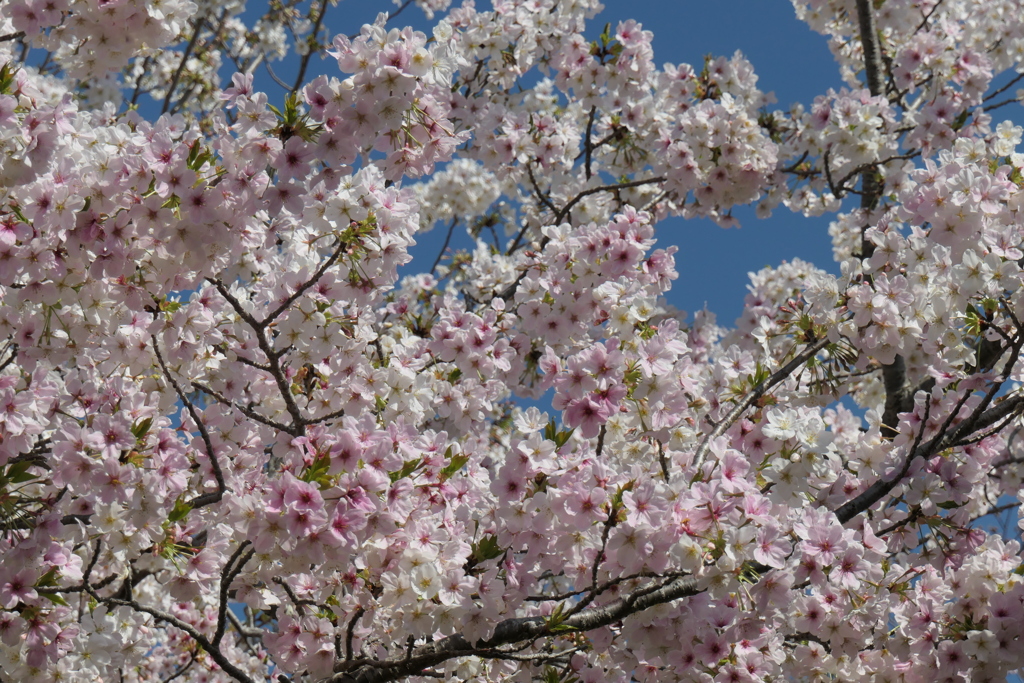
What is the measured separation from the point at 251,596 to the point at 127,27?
3.19 metres

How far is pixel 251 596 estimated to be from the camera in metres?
4.89

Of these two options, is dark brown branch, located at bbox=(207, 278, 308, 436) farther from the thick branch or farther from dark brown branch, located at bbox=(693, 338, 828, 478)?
dark brown branch, located at bbox=(693, 338, 828, 478)

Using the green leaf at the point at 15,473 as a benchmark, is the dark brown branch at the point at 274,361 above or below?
above

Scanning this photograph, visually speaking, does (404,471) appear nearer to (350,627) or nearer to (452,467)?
(452,467)

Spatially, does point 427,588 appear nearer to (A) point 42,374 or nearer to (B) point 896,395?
(A) point 42,374

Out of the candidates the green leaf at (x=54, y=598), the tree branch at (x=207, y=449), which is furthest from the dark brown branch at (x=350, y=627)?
the green leaf at (x=54, y=598)

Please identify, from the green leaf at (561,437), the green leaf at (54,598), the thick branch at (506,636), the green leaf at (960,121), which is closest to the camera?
the thick branch at (506,636)

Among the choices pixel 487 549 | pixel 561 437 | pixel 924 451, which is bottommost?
pixel 487 549

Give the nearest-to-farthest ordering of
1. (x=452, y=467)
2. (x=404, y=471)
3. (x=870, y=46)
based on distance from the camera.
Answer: (x=404, y=471) → (x=452, y=467) → (x=870, y=46)

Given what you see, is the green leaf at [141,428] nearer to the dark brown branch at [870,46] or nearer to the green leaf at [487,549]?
Result: the green leaf at [487,549]

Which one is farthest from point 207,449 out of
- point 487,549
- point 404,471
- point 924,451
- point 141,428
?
point 924,451

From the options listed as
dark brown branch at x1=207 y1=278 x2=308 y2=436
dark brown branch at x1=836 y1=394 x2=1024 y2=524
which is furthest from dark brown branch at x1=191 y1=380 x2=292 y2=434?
dark brown branch at x1=836 y1=394 x2=1024 y2=524

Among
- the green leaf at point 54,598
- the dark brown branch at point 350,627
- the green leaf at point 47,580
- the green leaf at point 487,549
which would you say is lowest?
the dark brown branch at point 350,627

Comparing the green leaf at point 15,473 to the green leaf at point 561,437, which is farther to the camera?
the green leaf at point 561,437
